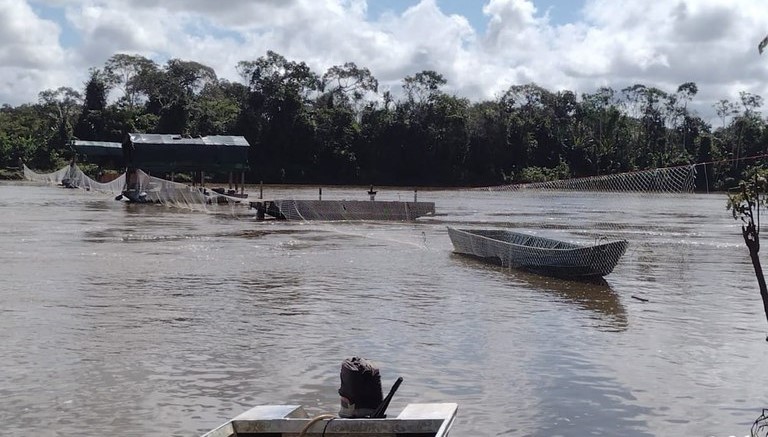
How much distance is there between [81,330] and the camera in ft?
40.4

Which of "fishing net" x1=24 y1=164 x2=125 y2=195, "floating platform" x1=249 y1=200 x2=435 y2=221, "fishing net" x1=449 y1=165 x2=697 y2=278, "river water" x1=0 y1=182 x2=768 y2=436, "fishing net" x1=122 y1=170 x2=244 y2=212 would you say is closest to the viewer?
"river water" x1=0 y1=182 x2=768 y2=436

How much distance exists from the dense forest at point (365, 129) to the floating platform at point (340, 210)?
159 feet

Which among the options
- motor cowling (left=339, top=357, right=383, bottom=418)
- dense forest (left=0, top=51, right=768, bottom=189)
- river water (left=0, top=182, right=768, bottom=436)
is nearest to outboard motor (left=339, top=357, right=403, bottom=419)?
motor cowling (left=339, top=357, right=383, bottom=418)

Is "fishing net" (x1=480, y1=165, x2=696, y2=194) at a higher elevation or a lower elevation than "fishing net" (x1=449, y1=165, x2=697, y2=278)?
higher

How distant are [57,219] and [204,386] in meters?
27.6

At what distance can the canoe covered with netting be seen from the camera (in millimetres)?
18438

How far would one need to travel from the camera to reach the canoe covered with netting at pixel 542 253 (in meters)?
18.4

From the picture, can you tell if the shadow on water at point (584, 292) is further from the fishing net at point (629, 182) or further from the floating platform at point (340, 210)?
the floating platform at point (340, 210)

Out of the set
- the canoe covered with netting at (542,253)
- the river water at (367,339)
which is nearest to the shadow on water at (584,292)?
the river water at (367,339)

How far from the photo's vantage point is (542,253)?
1984cm

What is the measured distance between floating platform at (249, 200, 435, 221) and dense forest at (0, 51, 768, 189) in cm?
4852

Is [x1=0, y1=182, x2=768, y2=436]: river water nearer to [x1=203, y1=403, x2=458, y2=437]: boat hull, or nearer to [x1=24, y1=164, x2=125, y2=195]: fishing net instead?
[x1=203, y1=403, x2=458, y2=437]: boat hull

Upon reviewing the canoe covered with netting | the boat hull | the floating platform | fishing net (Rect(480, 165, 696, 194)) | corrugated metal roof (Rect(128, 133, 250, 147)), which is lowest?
the boat hull

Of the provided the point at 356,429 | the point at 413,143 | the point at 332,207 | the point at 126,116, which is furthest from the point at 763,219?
the point at 126,116
